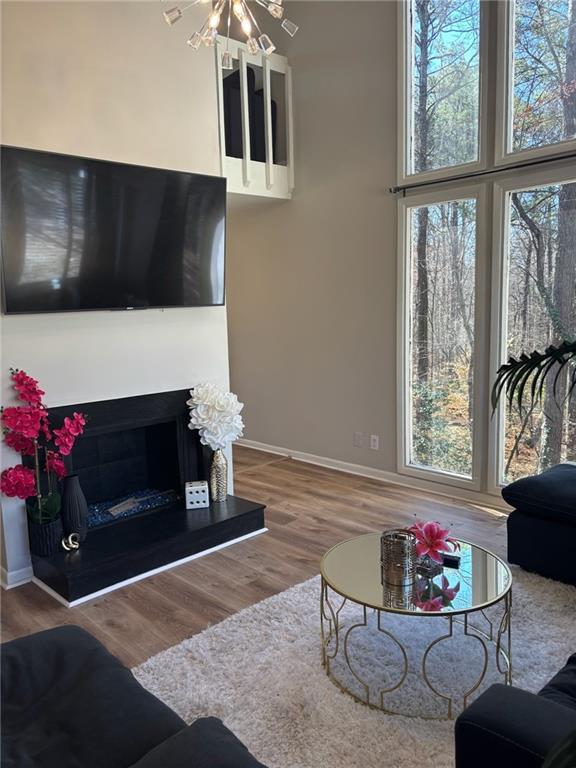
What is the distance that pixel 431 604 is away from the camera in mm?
1974

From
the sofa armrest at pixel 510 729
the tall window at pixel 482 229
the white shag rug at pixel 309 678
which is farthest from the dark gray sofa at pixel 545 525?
the sofa armrest at pixel 510 729

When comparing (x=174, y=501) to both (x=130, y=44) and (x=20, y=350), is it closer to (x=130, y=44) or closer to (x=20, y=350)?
(x=20, y=350)

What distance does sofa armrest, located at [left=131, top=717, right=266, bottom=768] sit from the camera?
3.59 ft

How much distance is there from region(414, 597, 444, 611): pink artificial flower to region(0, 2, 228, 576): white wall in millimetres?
2147

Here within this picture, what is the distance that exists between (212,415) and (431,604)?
79.5 inches

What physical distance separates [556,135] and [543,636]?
9.21 feet

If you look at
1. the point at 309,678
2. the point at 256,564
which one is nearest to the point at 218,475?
the point at 256,564

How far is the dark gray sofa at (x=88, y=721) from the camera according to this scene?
1146 millimetres

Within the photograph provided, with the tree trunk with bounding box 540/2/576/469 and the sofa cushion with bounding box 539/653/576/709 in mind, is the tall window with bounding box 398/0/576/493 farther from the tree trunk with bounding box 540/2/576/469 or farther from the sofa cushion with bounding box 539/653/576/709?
the sofa cushion with bounding box 539/653/576/709

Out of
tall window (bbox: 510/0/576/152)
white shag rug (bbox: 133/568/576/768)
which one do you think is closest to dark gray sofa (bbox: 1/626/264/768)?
white shag rug (bbox: 133/568/576/768)

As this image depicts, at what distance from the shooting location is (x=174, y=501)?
3.78 metres

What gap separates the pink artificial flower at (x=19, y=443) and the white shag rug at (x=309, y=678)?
129 centimetres

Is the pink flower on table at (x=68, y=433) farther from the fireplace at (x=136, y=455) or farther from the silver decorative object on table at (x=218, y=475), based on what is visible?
the silver decorative object on table at (x=218, y=475)

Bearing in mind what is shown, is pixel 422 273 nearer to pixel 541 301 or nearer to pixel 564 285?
pixel 541 301
